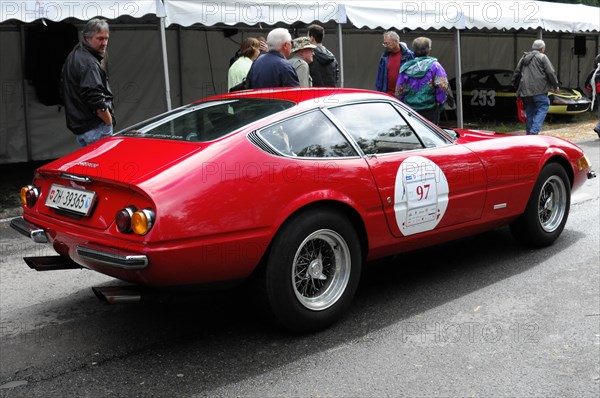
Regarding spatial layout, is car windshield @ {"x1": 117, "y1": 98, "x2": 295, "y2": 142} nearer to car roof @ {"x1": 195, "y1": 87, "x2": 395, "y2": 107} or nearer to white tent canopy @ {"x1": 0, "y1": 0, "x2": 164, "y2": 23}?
car roof @ {"x1": 195, "y1": 87, "x2": 395, "y2": 107}

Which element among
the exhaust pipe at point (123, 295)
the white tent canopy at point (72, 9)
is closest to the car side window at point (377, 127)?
the exhaust pipe at point (123, 295)

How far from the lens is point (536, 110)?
11.8 m

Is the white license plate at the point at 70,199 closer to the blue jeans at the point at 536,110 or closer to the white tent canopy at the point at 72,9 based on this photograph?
the white tent canopy at the point at 72,9

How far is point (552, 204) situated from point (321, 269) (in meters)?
2.53

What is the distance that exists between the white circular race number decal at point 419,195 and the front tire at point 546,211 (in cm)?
112

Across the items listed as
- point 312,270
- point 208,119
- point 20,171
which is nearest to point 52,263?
point 208,119

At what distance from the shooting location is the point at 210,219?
3.45m

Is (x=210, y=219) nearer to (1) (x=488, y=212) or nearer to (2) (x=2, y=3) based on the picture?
(1) (x=488, y=212)

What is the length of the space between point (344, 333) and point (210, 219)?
110 centimetres

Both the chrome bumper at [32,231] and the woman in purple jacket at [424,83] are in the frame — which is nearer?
the chrome bumper at [32,231]

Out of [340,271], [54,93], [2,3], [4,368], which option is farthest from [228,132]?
[54,93]

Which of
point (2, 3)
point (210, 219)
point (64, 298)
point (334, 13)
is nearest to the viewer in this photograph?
point (210, 219)

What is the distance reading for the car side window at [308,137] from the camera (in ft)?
12.9

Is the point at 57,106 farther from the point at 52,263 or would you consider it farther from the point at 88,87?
the point at 52,263
